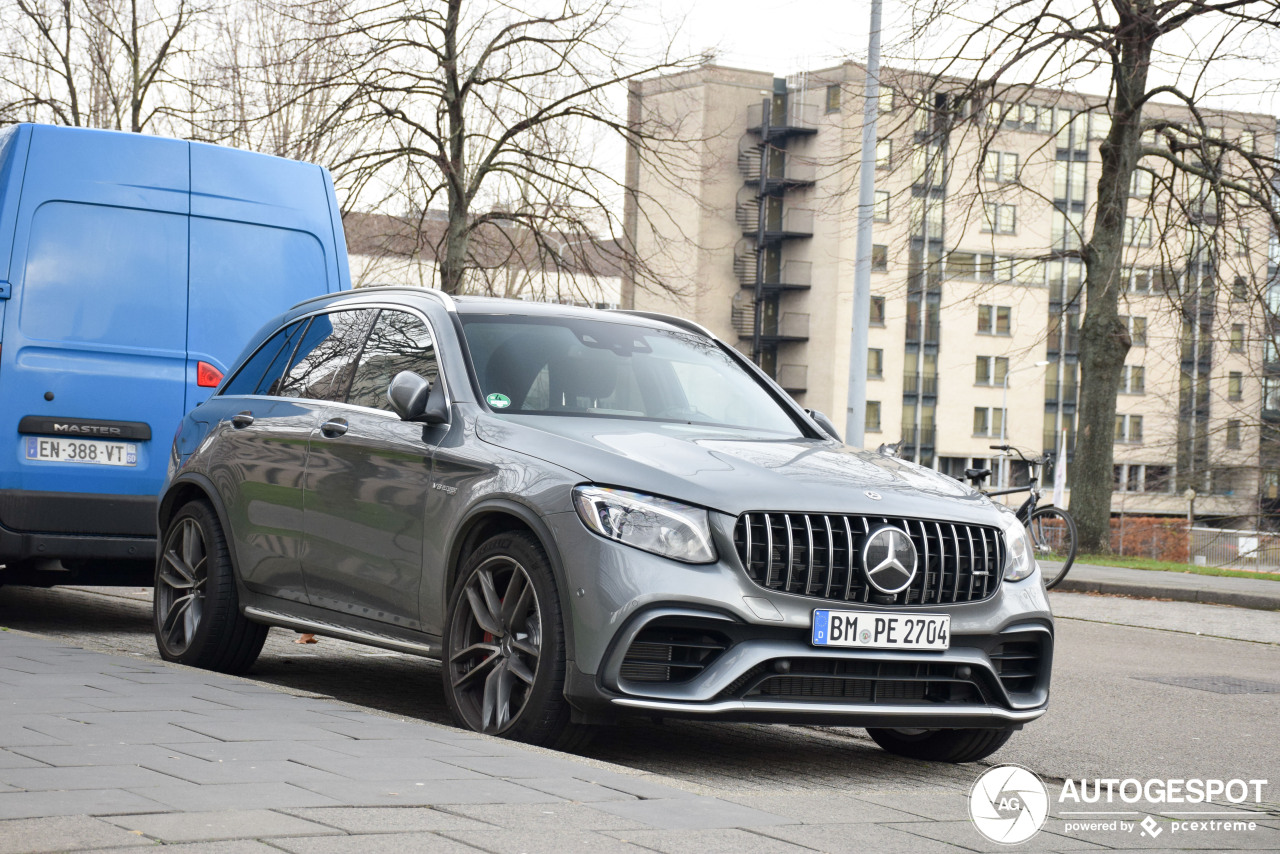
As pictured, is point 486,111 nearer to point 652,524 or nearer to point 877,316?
point 652,524

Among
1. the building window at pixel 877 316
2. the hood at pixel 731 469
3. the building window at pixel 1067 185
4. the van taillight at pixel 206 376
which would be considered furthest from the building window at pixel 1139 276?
the building window at pixel 1067 185

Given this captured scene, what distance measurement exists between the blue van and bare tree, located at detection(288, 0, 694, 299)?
14.3m

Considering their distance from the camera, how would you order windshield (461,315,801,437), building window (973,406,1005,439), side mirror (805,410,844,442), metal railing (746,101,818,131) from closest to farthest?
windshield (461,315,801,437)
side mirror (805,410,844,442)
metal railing (746,101,818,131)
building window (973,406,1005,439)

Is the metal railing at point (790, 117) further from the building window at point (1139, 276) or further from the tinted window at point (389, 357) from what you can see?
the tinted window at point (389, 357)

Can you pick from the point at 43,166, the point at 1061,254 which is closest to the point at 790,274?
the point at 1061,254

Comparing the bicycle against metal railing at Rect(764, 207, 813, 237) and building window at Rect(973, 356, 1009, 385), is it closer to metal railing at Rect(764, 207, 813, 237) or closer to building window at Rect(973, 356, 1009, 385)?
metal railing at Rect(764, 207, 813, 237)

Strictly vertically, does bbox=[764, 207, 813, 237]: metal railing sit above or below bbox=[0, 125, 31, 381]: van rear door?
above

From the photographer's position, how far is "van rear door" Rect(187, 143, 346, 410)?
9.46 metres

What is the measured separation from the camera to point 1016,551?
596 cm

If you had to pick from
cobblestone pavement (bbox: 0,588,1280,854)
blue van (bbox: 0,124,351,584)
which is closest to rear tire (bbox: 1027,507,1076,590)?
cobblestone pavement (bbox: 0,588,1280,854)

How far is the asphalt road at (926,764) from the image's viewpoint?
599cm

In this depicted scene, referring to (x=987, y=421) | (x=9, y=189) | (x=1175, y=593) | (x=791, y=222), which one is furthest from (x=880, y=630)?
(x=987, y=421)

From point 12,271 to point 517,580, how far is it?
177 inches

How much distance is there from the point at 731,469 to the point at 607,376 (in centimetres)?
125
